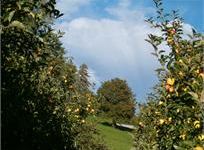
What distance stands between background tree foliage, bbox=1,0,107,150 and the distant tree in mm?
58170

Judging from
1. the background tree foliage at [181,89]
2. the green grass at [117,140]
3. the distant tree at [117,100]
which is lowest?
the background tree foliage at [181,89]

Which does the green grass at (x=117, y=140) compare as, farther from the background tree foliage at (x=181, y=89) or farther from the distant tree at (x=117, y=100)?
the background tree foliage at (x=181, y=89)

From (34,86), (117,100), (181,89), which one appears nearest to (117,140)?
(117,100)

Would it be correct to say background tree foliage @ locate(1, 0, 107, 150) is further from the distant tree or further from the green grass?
the distant tree

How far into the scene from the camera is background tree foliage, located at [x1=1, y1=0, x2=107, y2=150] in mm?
4711

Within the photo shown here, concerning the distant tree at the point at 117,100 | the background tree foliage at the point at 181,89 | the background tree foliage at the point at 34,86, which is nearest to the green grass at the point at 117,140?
the distant tree at the point at 117,100

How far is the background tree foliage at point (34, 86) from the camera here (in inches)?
185

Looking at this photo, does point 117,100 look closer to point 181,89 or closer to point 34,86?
point 34,86

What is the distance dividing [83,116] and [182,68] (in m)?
9.66

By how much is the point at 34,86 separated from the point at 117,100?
67.9 metres

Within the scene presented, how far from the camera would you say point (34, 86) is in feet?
30.6

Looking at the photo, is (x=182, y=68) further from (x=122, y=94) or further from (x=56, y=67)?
(x=122, y=94)

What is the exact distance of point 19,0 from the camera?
4672 mm

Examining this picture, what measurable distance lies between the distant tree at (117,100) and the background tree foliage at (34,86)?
58170mm
